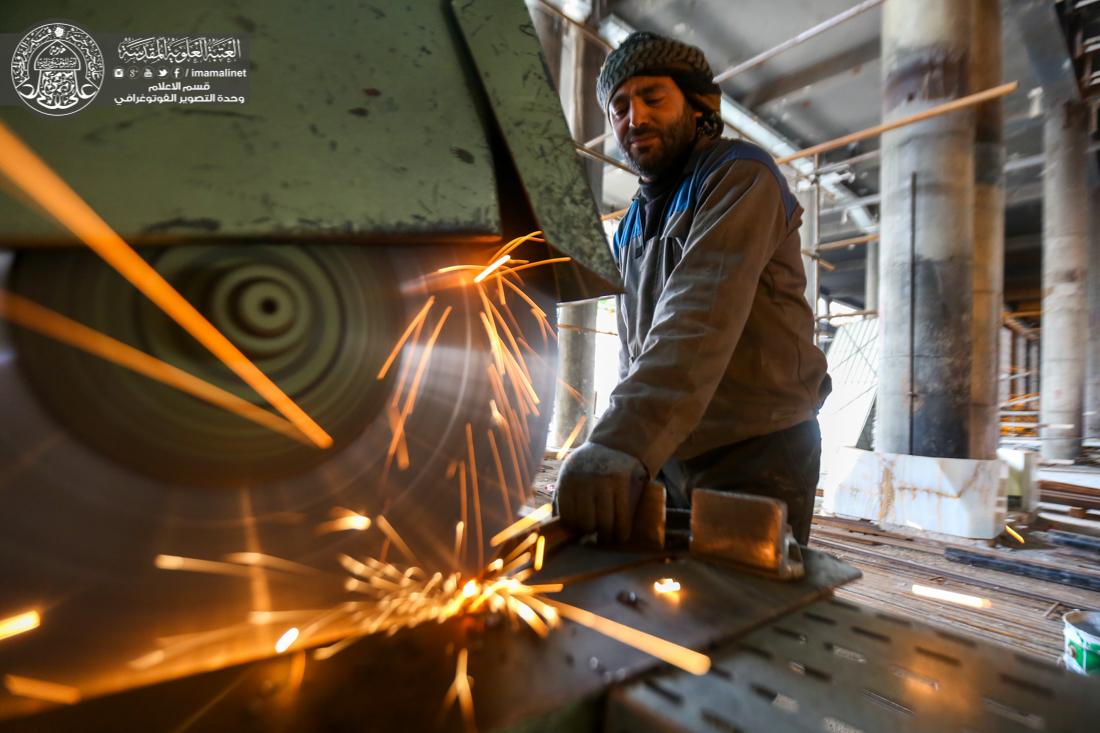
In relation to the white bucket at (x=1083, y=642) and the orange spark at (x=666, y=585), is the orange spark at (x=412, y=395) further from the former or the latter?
the white bucket at (x=1083, y=642)

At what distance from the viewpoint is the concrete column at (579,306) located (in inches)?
226

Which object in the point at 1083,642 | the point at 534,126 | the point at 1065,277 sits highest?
the point at 1065,277

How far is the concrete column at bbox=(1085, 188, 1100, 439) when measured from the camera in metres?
8.82

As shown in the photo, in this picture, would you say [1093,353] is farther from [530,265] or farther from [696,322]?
[530,265]

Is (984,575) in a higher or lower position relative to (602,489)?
lower

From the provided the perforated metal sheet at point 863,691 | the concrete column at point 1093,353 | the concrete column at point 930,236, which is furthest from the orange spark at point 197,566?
the concrete column at point 1093,353

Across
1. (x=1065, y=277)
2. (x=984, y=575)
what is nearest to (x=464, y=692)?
(x=984, y=575)

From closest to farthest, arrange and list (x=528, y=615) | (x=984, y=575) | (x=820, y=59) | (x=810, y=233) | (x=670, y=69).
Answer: (x=528, y=615) < (x=670, y=69) < (x=984, y=575) < (x=820, y=59) < (x=810, y=233)

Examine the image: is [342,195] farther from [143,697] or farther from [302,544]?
[143,697]

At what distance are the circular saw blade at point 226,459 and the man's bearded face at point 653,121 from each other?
98 centimetres

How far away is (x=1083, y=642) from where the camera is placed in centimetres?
121

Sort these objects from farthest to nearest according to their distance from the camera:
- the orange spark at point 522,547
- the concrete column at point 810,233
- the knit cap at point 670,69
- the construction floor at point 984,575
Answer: the concrete column at point 810,233
the construction floor at point 984,575
the knit cap at point 670,69
the orange spark at point 522,547

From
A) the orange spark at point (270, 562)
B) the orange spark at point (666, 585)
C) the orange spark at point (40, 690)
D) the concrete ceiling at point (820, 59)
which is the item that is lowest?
the orange spark at point (40, 690)

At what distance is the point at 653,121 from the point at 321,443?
4.32 ft
